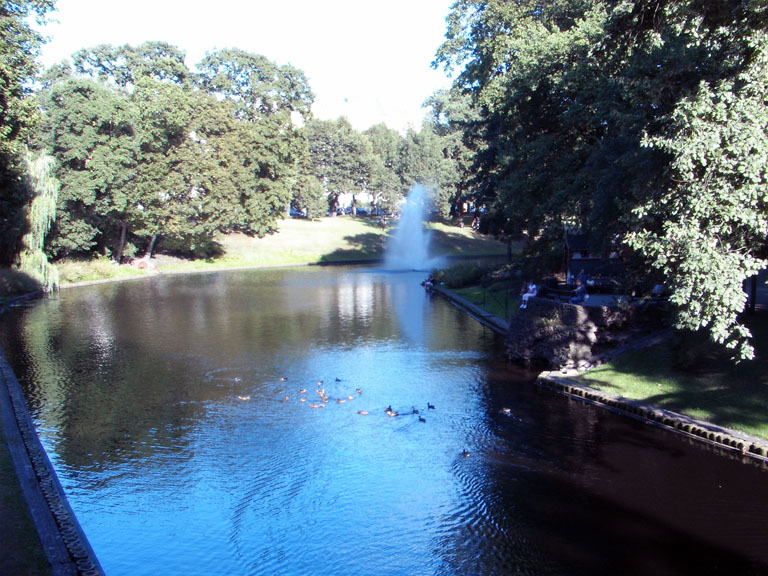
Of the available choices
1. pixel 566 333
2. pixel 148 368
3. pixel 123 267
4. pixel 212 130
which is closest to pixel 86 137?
pixel 123 267

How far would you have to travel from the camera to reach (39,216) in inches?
1818

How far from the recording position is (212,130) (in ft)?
240

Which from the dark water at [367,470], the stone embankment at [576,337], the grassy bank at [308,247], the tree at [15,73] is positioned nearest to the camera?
the dark water at [367,470]

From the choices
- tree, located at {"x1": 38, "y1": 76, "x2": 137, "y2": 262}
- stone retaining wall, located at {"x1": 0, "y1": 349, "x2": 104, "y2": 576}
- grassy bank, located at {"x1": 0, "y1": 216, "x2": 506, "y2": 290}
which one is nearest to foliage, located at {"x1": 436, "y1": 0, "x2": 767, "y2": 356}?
stone retaining wall, located at {"x1": 0, "y1": 349, "x2": 104, "y2": 576}

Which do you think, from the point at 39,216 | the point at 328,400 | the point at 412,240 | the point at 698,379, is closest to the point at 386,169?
the point at 412,240

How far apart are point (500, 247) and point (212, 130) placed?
126 ft

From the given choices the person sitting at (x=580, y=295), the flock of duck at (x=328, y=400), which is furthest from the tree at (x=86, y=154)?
the person sitting at (x=580, y=295)

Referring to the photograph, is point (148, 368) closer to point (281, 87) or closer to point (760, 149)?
point (760, 149)

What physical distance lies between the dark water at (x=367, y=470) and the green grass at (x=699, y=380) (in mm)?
1407

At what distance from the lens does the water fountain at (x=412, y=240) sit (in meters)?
74.7

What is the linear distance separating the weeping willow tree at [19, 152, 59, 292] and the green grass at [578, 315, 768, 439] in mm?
Answer: 39514

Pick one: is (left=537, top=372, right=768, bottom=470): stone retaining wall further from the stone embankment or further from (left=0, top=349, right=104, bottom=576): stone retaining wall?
(left=0, top=349, right=104, bottom=576): stone retaining wall

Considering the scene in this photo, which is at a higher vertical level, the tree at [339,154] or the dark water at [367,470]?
the tree at [339,154]

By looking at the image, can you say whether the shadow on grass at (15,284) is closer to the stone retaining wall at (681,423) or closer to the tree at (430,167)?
the stone retaining wall at (681,423)
